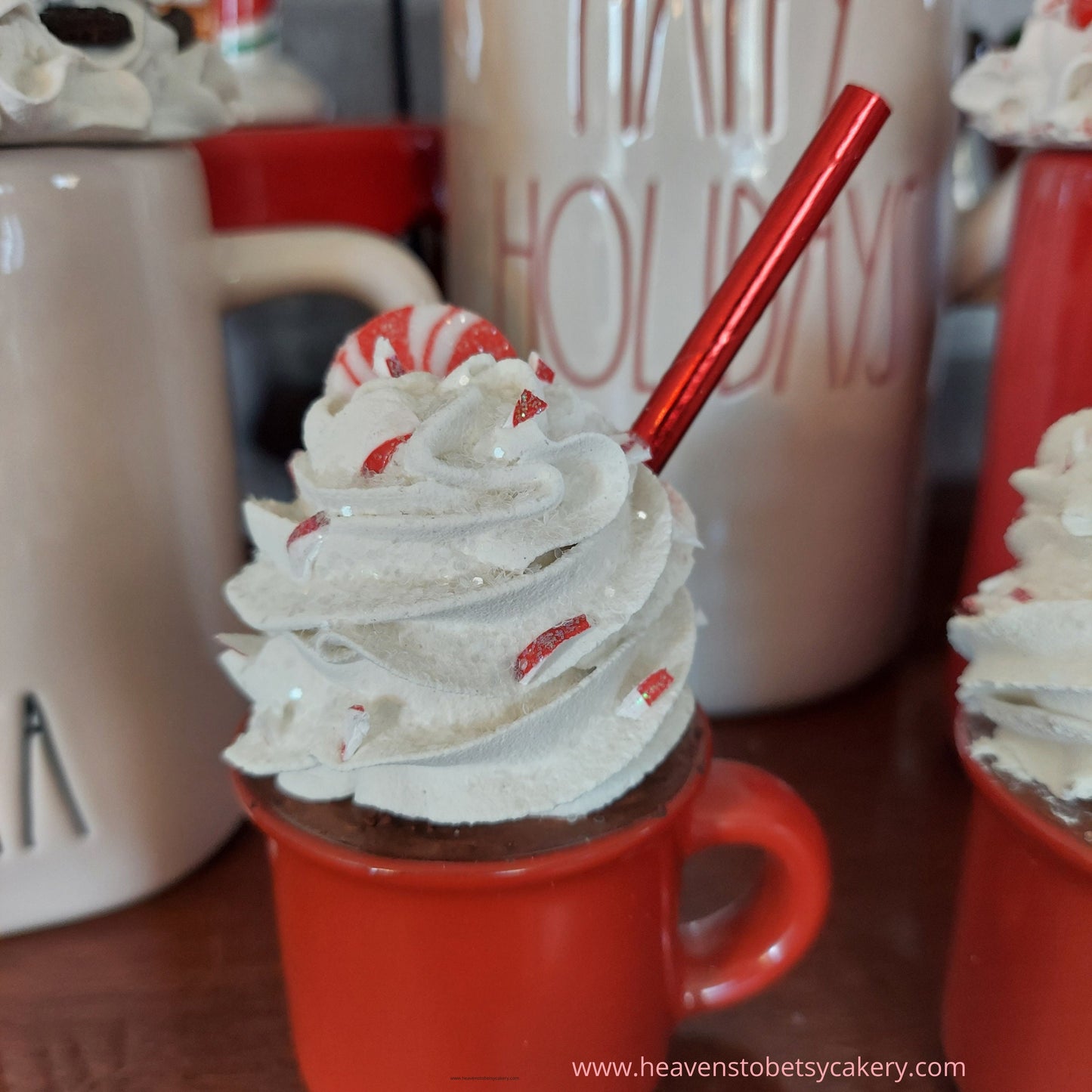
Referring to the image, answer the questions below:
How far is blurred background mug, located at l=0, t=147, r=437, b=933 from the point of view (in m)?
0.38

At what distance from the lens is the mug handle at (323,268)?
0.47 meters

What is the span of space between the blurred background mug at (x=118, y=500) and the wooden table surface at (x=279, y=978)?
2cm

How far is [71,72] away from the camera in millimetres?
370

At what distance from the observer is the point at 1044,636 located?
0.32 meters

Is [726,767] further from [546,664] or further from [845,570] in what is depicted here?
[845,570]

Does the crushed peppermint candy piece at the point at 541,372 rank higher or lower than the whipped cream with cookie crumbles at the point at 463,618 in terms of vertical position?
higher

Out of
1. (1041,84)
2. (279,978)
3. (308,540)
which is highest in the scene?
(1041,84)

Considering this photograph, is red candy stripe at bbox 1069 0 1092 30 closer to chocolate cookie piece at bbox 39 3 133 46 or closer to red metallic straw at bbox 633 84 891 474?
red metallic straw at bbox 633 84 891 474

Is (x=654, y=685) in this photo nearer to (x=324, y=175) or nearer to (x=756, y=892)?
(x=756, y=892)

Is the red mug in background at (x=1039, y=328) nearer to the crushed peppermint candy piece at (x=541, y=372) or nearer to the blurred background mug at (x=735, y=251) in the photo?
the blurred background mug at (x=735, y=251)

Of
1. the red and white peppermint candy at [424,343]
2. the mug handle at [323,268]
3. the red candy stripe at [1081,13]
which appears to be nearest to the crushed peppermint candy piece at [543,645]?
the red and white peppermint candy at [424,343]

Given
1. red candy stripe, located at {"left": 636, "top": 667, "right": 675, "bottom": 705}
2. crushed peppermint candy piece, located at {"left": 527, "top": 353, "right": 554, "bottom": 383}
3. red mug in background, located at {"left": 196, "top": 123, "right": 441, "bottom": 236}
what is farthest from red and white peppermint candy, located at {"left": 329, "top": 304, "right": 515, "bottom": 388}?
red mug in background, located at {"left": 196, "top": 123, "right": 441, "bottom": 236}

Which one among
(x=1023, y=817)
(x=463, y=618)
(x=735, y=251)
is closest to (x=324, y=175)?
(x=735, y=251)

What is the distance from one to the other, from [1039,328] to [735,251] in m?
0.14
